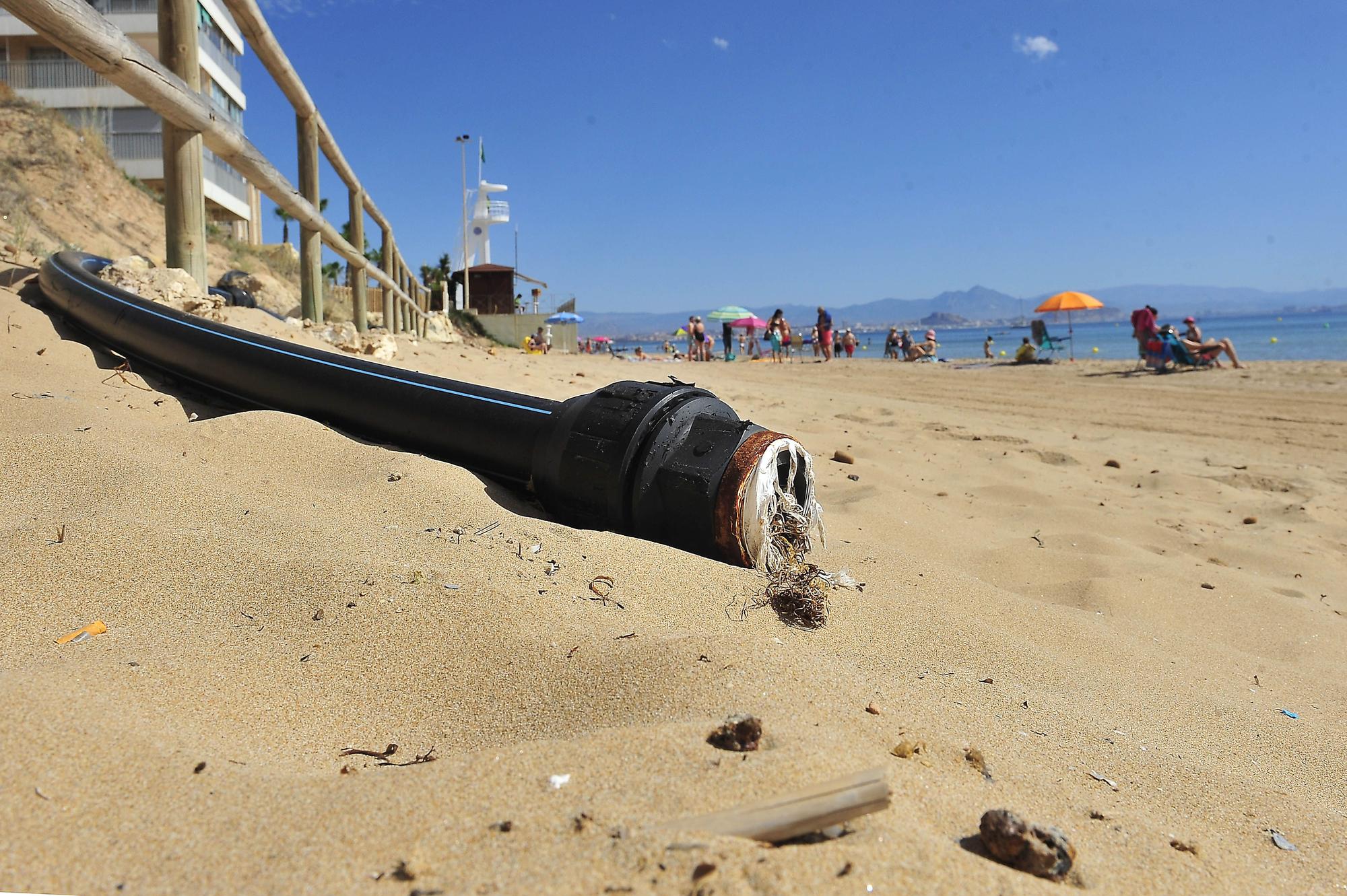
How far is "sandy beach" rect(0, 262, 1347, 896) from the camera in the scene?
0.98 m

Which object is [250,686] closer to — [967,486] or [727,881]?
[727,881]

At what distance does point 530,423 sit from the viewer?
239cm

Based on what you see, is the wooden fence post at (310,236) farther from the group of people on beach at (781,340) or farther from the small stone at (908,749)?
the group of people on beach at (781,340)

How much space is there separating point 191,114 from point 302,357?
1.60 m

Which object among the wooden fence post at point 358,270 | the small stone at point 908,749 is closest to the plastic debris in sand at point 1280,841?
the small stone at point 908,749

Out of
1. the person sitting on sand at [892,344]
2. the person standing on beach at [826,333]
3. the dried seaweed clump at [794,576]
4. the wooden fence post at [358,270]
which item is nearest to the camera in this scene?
the dried seaweed clump at [794,576]

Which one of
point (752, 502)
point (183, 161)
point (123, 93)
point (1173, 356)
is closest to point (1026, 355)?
point (1173, 356)

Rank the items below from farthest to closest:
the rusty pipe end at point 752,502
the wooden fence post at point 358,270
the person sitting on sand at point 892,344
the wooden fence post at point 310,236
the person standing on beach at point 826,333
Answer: the person sitting on sand at point 892,344 < the person standing on beach at point 826,333 < the wooden fence post at point 358,270 < the wooden fence post at point 310,236 < the rusty pipe end at point 752,502

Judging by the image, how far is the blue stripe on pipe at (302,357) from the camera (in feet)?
8.23

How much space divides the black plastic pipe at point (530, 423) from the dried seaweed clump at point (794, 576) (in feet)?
0.26

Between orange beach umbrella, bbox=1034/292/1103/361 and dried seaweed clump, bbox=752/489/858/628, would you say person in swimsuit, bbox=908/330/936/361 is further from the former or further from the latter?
dried seaweed clump, bbox=752/489/858/628

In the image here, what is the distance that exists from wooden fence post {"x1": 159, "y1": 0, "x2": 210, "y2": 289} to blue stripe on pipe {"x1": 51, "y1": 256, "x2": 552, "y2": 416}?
1.75 feet

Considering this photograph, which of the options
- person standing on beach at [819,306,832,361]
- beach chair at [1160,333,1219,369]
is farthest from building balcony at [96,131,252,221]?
beach chair at [1160,333,1219,369]

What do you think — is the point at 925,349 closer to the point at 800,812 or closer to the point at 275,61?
the point at 275,61
